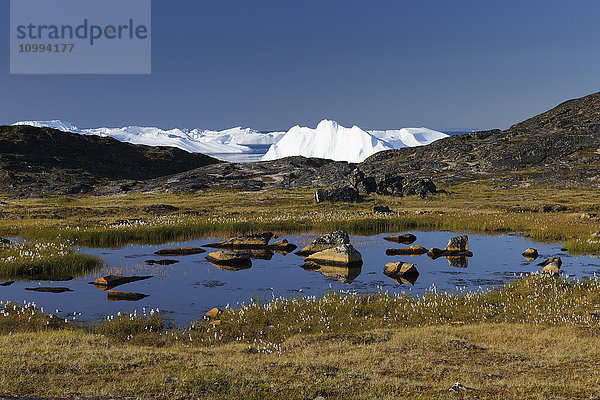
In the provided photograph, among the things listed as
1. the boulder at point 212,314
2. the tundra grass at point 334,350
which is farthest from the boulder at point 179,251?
the boulder at point 212,314

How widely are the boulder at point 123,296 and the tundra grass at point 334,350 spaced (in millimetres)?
3988

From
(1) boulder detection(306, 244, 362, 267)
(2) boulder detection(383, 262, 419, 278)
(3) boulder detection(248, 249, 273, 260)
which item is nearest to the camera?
(2) boulder detection(383, 262, 419, 278)

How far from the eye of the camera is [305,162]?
170 metres

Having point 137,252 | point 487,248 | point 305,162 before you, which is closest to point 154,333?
point 137,252

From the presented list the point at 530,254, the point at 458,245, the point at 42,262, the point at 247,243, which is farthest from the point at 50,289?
the point at 530,254

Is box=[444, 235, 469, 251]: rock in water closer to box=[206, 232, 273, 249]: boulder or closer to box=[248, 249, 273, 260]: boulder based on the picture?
box=[248, 249, 273, 260]: boulder

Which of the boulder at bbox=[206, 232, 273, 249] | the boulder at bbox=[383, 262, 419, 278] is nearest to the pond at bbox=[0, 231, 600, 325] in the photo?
the boulder at bbox=[383, 262, 419, 278]

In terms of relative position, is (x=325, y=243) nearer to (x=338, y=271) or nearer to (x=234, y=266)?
(x=338, y=271)

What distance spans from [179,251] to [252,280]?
11080 mm

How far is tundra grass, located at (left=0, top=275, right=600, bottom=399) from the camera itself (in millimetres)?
12172

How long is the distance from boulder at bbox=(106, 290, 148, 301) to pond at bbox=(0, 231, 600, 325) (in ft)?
1.37

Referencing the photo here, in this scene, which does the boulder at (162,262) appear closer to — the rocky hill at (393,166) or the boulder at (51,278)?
the boulder at (51,278)

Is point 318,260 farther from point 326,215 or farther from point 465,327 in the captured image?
point 326,215

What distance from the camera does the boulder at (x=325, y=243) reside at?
3722cm
